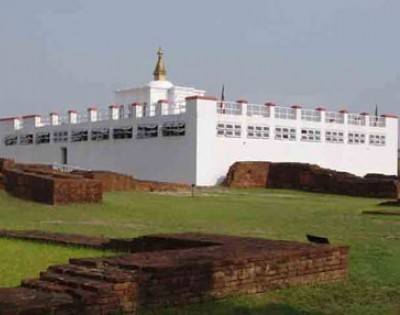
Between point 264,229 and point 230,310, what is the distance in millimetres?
6696

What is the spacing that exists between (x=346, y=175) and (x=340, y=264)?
2252 cm

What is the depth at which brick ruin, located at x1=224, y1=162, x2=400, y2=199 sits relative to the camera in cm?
2700

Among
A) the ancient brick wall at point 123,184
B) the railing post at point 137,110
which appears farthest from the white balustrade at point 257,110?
the ancient brick wall at point 123,184

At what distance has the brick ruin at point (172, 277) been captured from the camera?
187 inches

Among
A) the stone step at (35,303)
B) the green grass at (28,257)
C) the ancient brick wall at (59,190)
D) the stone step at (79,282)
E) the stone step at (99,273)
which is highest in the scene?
the ancient brick wall at (59,190)

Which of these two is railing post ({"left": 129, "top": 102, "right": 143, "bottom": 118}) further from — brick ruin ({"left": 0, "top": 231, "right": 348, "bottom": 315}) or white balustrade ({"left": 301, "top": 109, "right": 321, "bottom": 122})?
brick ruin ({"left": 0, "top": 231, "right": 348, "bottom": 315})

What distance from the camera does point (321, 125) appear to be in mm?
36219

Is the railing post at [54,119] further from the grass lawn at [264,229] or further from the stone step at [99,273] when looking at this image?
the stone step at [99,273]

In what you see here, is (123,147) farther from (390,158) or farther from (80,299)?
(80,299)

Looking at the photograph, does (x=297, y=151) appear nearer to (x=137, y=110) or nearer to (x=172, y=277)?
(x=137, y=110)

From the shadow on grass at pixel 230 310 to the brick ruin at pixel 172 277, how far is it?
81mm

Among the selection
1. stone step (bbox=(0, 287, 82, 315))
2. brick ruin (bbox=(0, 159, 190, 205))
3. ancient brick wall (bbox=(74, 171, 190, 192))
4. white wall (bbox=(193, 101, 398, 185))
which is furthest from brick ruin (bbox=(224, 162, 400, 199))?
stone step (bbox=(0, 287, 82, 315))

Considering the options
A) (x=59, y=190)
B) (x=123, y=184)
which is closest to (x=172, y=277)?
(x=59, y=190)

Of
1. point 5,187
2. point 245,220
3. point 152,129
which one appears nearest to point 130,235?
point 245,220
